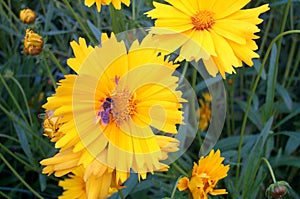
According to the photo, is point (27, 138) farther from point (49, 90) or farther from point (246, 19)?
point (246, 19)

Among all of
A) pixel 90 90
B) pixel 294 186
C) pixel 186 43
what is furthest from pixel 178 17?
pixel 294 186

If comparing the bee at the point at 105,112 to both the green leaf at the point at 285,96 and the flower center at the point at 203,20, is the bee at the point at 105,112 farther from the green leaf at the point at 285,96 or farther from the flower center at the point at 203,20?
the green leaf at the point at 285,96

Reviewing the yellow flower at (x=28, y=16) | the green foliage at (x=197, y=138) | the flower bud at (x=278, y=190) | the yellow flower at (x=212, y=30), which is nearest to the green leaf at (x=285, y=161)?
the green foliage at (x=197, y=138)

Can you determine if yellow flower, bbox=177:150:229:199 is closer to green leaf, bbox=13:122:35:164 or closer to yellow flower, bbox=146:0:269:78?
yellow flower, bbox=146:0:269:78

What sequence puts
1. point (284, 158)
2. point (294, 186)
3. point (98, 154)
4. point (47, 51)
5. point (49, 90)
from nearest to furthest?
point (98, 154), point (47, 51), point (284, 158), point (294, 186), point (49, 90)

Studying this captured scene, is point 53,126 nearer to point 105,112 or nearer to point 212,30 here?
point 105,112

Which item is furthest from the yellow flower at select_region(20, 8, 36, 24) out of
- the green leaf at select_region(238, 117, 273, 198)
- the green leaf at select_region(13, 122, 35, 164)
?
the green leaf at select_region(238, 117, 273, 198)
